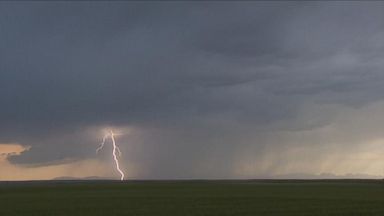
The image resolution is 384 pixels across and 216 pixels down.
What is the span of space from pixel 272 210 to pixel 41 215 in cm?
1686

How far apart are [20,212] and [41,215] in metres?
4.40

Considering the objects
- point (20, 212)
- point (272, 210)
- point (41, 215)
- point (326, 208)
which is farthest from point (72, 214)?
point (326, 208)

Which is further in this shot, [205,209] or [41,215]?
[205,209]

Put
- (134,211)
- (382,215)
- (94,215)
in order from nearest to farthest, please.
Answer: (382,215) → (94,215) → (134,211)

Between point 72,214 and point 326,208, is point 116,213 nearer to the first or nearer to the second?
point 72,214

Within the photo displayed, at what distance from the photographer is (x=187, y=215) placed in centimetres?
3972

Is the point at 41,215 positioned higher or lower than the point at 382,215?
higher

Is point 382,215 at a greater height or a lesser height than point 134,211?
lesser

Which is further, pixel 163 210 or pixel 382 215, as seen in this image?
pixel 163 210

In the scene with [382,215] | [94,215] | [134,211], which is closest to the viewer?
[382,215]

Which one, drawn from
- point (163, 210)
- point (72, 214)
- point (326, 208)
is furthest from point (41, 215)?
point (326, 208)

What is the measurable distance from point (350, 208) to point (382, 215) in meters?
6.76

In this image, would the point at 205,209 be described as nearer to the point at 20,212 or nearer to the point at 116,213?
the point at 116,213

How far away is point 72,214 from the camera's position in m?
42.8
